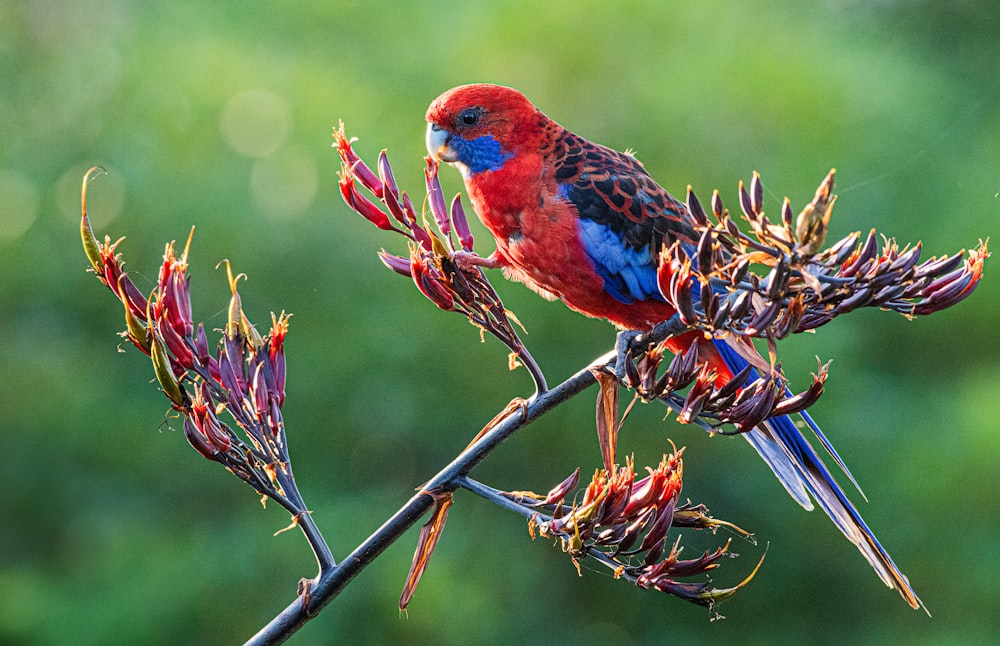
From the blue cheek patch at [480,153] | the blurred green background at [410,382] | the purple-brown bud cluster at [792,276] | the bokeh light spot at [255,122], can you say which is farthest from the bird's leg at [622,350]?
the bokeh light spot at [255,122]

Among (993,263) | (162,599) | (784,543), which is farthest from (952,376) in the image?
(162,599)

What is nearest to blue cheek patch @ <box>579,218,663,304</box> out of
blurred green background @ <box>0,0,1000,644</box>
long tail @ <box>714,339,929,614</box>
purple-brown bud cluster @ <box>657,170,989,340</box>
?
long tail @ <box>714,339,929,614</box>

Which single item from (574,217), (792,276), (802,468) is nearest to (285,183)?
(574,217)

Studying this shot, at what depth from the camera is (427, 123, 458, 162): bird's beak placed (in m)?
1.64

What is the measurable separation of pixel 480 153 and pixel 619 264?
11.9 inches

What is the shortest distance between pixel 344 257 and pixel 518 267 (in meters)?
2.62

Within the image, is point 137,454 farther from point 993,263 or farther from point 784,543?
point 993,263

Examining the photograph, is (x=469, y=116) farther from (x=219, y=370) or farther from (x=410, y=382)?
(x=410, y=382)

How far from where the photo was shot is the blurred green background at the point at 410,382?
153 inches

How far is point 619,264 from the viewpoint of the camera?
152cm

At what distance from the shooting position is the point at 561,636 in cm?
401

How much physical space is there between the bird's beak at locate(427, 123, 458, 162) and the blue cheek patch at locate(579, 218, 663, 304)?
26 cm

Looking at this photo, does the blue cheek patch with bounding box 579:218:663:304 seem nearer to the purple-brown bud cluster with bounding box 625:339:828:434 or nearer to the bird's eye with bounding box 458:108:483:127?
the bird's eye with bounding box 458:108:483:127

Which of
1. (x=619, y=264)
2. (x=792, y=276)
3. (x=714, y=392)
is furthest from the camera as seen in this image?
(x=619, y=264)
